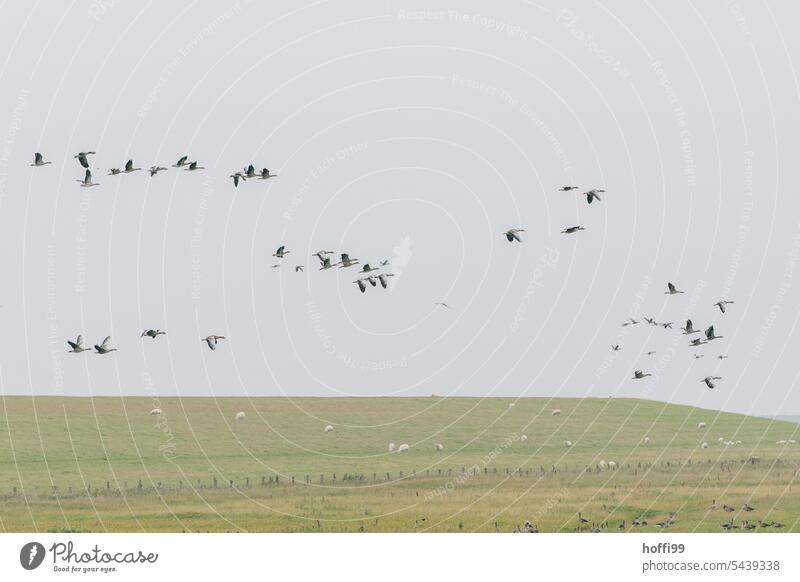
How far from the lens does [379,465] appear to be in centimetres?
9581

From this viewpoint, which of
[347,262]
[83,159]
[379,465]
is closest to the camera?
[83,159]

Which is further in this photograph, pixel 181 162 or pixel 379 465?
pixel 379 465

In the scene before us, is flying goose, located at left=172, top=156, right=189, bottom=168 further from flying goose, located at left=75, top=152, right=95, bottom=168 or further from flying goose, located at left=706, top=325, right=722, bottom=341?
flying goose, located at left=706, top=325, right=722, bottom=341

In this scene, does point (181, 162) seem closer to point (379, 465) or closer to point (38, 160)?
point (38, 160)

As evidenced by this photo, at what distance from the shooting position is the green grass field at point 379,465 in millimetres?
66750

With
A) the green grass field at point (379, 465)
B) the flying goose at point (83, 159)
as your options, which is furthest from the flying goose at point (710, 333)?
the flying goose at point (83, 159)

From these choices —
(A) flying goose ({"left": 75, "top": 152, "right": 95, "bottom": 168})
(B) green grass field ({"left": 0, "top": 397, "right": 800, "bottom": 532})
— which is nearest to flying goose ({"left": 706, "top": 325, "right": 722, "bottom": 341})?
(B) green grass field ({"left": 0, "top": 397, "right": 800, "bottom": 532})

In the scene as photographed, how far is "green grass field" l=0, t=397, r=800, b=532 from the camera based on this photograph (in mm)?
66750

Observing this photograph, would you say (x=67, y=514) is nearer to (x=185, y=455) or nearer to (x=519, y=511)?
(x=519, y=511)

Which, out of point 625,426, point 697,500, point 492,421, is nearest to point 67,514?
point 697,500

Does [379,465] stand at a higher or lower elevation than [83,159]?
lower

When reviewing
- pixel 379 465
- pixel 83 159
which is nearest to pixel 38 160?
pixel 83 159

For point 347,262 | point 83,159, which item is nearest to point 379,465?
point 347,262

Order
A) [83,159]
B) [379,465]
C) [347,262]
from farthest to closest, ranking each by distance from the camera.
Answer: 1. [379,465]
2. [347,262]
3. [83,159]
